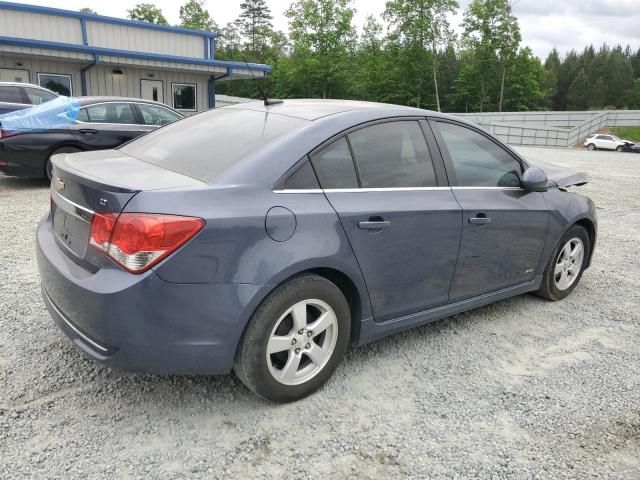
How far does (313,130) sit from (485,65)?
62558mm

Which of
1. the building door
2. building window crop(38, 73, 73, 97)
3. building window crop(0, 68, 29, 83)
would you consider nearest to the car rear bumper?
building window crop(0, 68, 29, 83)

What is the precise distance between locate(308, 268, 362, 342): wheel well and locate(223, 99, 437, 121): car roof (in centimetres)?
90

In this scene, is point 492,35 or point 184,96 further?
point 492,35

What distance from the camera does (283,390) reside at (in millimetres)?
2689

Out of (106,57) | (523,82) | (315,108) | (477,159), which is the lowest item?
(477,159)

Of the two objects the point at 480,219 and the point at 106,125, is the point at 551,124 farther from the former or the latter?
the point at 480,219

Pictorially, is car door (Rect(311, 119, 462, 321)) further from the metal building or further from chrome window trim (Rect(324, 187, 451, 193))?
the metal building

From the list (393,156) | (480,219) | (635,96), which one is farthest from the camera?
(635,96)

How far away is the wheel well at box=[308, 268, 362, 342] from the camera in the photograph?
109 inches

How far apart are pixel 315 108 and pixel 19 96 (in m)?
8.02

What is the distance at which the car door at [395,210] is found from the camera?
9.27 ft

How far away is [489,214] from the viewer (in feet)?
11.5

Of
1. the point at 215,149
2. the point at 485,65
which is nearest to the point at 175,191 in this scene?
the point at 215,149

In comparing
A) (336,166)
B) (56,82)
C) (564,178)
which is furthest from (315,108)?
(56,82)
